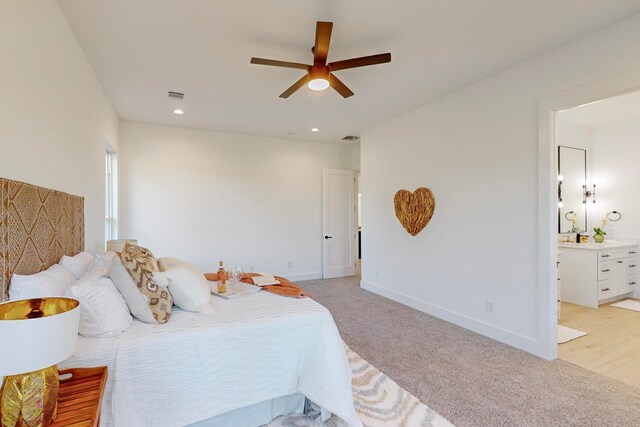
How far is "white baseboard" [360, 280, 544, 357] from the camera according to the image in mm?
2916

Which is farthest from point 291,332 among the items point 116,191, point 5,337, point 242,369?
point 116,191

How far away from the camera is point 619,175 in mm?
4891

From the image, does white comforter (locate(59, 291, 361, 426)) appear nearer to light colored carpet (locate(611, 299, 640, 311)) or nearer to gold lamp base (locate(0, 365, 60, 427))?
gold lamp base (locate(0, 365, 60, 427))

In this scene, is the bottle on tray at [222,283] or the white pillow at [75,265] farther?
the bottle on tray at [222,283]

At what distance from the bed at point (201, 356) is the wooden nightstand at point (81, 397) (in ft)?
0.44

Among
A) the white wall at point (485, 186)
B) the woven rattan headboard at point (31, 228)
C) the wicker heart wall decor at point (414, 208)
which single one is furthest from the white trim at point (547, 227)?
the woven rattan headboard at point (31, 228)

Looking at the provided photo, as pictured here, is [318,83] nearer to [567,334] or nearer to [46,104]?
[46,104]

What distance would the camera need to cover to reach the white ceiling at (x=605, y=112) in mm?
4031

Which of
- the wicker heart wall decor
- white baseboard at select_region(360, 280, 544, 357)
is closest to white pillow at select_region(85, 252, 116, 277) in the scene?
the wicker heart wall decor

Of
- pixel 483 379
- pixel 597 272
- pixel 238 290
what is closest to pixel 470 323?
pixel 483 379

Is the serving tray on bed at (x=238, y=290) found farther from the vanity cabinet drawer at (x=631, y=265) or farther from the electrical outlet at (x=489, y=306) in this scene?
the vanity cabinet drawer at (x=631, y=265)

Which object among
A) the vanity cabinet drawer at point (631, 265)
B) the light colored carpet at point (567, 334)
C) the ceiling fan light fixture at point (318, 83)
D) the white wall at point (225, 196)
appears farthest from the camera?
the white wall at point (225, 196)

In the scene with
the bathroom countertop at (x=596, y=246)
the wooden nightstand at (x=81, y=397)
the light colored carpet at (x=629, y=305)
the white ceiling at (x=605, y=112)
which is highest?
the white ceiling at (x=605, y=112)

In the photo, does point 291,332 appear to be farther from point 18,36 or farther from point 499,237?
point 499,237
